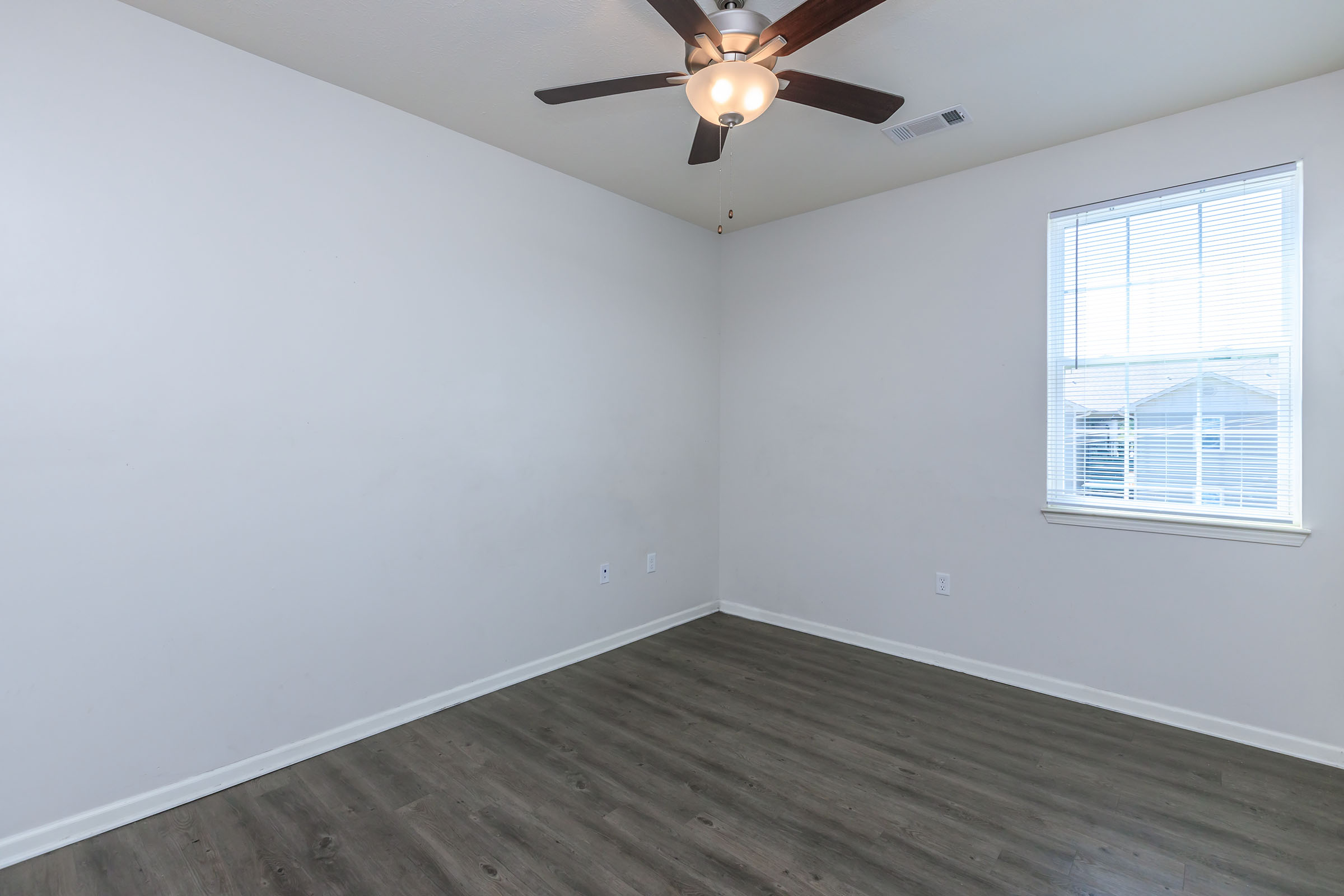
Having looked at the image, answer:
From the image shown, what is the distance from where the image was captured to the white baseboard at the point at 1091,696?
2.51 metres

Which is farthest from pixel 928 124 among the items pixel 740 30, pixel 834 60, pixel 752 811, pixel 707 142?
pixel 752 811

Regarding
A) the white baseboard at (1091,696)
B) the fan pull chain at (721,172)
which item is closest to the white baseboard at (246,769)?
the white baseboard at (1091,696)

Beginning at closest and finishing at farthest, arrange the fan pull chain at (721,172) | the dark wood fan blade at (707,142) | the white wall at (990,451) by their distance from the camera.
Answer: the dark wood fan blade at (707,142) < the fan pull chain at (721,172) < the white wall at (990,451)

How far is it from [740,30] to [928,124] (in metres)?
1.36

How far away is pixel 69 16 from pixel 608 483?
9.03 ft

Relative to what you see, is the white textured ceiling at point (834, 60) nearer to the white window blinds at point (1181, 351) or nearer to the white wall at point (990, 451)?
the white wall at point (990, 451)

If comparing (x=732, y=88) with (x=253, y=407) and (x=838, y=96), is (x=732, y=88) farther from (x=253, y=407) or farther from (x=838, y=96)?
(x=253, y=407)

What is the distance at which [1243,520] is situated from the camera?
2.66 meters

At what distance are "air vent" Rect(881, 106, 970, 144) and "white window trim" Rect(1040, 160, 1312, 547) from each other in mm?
773

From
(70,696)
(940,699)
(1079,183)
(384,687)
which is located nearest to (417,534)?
(384,687)

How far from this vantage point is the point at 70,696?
6.63 ft

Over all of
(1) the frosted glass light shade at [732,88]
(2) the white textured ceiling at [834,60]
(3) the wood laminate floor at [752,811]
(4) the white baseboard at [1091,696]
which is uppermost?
(2) the white textured ceiling at [834,60]

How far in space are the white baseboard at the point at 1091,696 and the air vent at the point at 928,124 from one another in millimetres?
2588

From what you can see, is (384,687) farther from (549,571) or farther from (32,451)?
(32,451)
